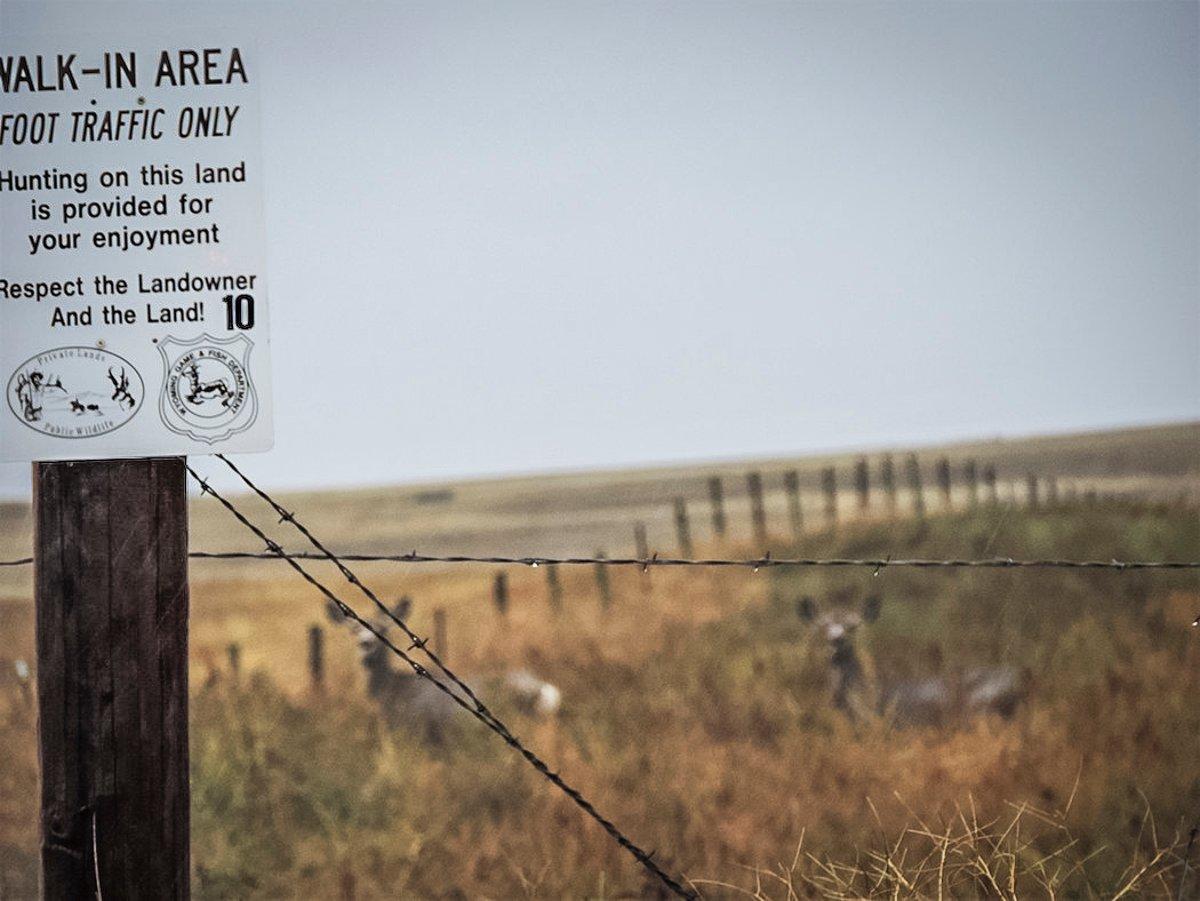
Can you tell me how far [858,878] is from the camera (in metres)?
4.34

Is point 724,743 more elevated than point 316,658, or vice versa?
point 316,658

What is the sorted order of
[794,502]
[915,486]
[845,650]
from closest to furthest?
[845,650] < [915,486] < [794,502]

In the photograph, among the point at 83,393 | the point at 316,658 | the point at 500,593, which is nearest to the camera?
the point at 83,393

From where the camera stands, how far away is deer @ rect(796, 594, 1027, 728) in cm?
693

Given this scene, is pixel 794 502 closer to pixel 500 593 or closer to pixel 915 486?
pixel 915 486

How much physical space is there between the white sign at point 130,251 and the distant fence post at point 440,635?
19.8 feet

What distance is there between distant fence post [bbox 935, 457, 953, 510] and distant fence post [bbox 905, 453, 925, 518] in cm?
27

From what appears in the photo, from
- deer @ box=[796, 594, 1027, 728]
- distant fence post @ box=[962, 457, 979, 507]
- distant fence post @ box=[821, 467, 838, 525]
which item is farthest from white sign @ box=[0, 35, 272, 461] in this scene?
distant fence post @ box=[821, 467, 838, 525]

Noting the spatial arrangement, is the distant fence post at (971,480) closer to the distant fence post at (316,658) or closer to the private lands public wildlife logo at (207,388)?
the distant fence post at (316,658)

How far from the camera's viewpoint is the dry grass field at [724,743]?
4.99m

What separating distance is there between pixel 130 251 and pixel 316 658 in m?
6.11

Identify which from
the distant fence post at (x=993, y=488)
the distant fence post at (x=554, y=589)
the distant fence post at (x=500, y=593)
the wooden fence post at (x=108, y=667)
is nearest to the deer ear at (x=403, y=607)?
the distant fence post at (x=500, y=593)

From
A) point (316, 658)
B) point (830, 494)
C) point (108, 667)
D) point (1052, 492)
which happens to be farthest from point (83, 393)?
point (830, 494)

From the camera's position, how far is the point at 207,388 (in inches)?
91.5
